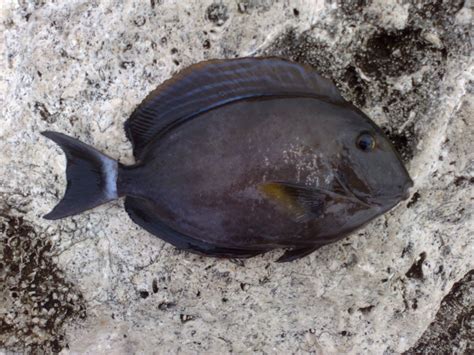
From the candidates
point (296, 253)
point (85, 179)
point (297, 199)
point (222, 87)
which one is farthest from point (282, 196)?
point (85, 179)

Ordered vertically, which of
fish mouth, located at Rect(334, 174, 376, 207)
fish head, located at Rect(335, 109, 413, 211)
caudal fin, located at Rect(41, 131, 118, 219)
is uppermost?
fish head, located at Rect(335, 109, 413, 211)

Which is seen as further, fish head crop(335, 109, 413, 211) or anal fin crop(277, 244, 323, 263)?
anal fin crop(277, 244, 323, 263)

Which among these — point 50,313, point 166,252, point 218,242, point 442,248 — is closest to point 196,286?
point 166,252

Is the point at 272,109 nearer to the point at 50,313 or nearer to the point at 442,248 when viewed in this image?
the point at 442,248

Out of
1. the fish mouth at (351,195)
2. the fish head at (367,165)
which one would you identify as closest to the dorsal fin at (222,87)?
the fish head at (367,165)

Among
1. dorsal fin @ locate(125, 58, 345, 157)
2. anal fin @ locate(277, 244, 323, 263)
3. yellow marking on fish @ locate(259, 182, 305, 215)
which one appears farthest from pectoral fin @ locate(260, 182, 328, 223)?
dorsal fin @ locate(125, 58, 345, 157)

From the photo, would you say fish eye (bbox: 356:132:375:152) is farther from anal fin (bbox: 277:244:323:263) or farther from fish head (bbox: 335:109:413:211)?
anal fin (bbox: 277:244:323:263)

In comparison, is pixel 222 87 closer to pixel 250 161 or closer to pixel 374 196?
pixel 250 161
